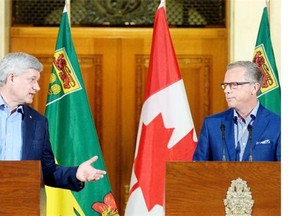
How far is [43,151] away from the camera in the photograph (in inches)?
208

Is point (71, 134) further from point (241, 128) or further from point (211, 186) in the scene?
point (211, 186)

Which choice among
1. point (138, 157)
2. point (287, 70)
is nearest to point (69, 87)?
point (138, 157)

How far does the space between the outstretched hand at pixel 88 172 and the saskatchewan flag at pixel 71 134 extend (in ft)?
4.35

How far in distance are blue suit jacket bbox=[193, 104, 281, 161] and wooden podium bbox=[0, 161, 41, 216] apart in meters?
1.22

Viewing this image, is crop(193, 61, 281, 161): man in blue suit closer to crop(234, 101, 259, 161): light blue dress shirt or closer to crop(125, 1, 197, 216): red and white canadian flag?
crop(234, 101, 259, 161): light blue dress shirt

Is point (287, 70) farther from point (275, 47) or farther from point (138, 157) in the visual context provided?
point (275, 47)

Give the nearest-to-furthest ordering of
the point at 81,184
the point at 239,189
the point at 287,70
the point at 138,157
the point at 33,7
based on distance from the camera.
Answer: the point at 287,70, the point at 239,189, the point at 81,184, the point at 138,157, the point at 33,7

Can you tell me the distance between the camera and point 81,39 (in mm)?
7551

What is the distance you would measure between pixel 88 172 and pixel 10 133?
0.46 m

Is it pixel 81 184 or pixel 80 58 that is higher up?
pixel 80 58

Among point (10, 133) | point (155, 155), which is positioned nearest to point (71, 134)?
point (155, 155)

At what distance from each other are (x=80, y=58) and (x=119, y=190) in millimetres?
1039

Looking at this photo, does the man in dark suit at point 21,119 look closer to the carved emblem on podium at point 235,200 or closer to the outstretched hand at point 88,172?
the outstretched hand at point 88,172

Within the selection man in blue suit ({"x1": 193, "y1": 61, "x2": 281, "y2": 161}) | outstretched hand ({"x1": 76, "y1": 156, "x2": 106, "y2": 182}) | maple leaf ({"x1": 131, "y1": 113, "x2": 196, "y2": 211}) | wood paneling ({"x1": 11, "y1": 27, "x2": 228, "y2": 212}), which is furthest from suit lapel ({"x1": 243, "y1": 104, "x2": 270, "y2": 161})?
wood paneling ({"x1": 11, "y1": 27, "x2": 228, "y2": 212})
